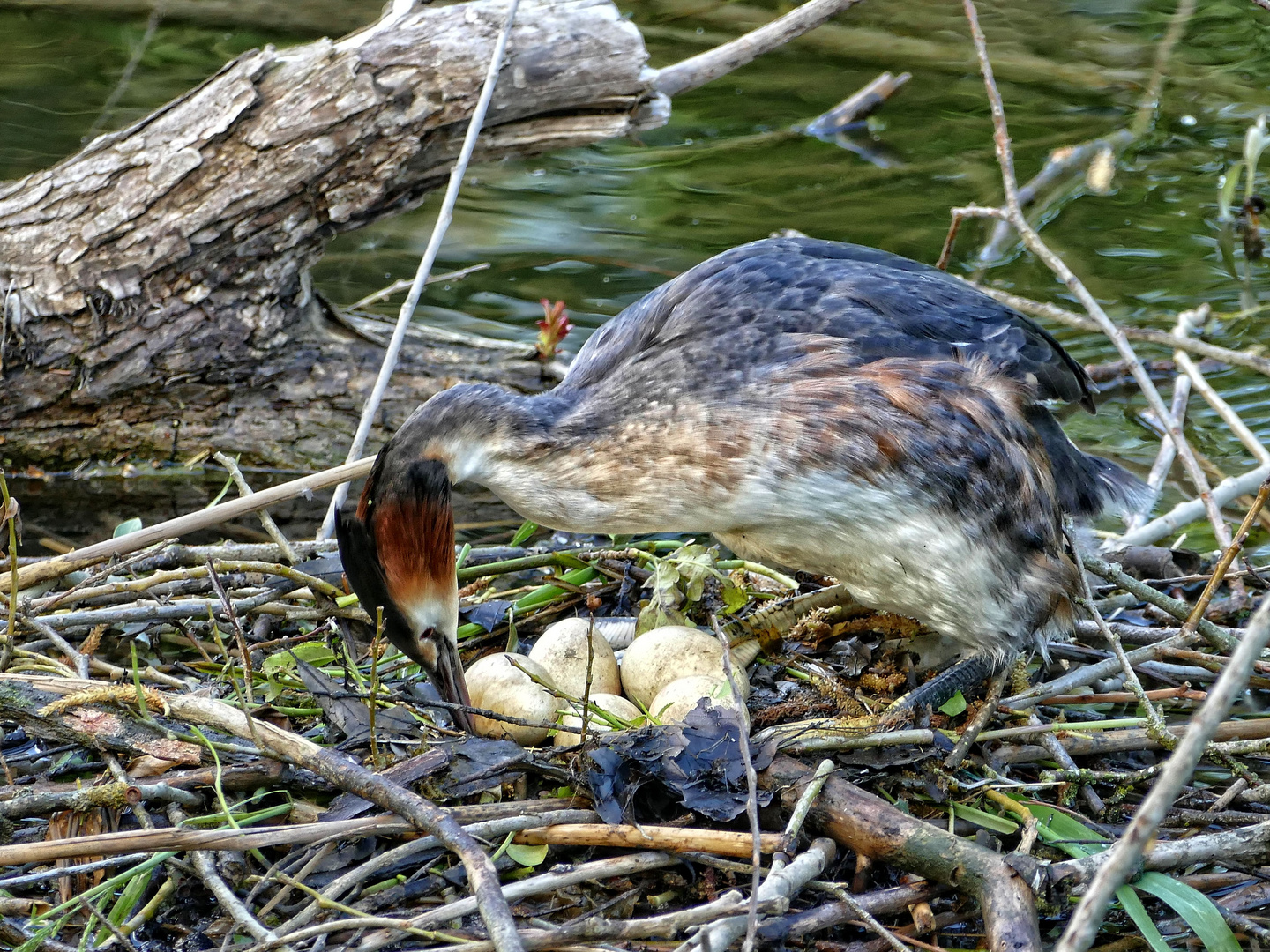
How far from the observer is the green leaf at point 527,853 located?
286cm

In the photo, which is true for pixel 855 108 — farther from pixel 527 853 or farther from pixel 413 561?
pixel 527 853

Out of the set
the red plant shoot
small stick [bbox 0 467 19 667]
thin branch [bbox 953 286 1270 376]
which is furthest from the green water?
small stick [bbox 0 467 19 667]

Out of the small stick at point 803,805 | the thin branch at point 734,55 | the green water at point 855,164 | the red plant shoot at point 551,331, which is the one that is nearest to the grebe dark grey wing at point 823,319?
the small stick at point 803,805

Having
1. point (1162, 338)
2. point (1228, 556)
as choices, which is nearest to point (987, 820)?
point (1228, 556)

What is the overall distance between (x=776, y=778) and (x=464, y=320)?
435 centimetres

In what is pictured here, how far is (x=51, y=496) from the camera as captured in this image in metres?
5.61

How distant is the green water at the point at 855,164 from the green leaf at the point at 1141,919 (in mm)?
3118

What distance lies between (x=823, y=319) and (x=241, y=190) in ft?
8.88

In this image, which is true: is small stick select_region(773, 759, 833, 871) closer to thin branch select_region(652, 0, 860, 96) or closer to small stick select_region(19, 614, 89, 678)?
small stick select_region(19, 614, 89, 678)

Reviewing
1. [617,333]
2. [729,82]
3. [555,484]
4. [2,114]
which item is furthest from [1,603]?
[729,82]

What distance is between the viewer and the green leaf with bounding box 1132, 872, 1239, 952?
106 inches

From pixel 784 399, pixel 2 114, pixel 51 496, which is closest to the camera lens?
pixel 784 399

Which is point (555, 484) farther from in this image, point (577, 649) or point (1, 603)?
point (1, 603)

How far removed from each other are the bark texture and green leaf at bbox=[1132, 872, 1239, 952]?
363 centimetres
